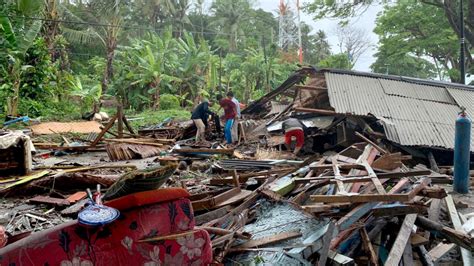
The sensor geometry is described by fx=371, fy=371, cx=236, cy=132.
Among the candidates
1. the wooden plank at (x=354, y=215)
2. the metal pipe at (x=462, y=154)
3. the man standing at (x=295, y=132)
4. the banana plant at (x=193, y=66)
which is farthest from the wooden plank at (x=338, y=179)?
the banana plant at (x=193, y=66)

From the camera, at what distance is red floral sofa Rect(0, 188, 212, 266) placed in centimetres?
230

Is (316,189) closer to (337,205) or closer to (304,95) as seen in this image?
(337,205)

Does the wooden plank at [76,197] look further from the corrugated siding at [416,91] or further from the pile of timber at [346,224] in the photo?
the corrugated siding at [416,91]

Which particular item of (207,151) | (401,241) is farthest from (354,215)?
(207,151)

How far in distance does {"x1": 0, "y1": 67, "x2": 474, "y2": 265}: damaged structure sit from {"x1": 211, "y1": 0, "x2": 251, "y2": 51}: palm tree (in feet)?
94.3

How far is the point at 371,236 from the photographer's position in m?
3.66

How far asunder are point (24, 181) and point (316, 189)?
14.6ft

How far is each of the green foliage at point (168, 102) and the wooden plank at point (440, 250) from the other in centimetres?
1670

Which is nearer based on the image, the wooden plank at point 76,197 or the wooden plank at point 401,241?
the wooden plank at point 401,241

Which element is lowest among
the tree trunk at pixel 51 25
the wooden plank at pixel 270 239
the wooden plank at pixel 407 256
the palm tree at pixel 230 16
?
the wooden plank at pixel 407 256

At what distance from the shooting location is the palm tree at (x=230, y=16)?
37.1 meters

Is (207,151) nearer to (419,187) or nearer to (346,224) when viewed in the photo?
(419,187)

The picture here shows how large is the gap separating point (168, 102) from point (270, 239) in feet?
56.0

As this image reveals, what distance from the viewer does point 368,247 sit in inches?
135
